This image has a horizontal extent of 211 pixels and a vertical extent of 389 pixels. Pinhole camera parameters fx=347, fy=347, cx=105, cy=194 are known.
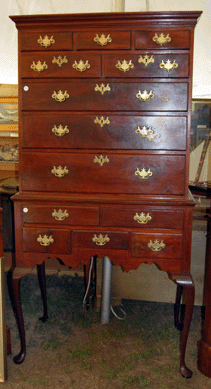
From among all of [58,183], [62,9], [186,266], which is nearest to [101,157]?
[58,183]

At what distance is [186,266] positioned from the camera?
6.79 feet

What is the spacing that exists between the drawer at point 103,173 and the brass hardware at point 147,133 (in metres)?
0.11

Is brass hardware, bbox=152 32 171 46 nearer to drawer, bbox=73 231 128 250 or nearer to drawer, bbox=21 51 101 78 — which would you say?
drawer, bbox=21 51 101 78

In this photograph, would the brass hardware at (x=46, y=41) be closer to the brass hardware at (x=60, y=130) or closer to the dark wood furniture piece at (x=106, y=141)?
the dark wood furniture piece at (x=106, y=141)

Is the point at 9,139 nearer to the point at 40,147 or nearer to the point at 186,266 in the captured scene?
the point at 40,147

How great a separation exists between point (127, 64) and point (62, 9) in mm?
1230

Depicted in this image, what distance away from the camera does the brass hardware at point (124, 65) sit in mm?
1954

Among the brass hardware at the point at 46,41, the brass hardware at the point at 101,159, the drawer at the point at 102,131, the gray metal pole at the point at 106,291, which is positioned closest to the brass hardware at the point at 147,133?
the drawer at the point at 102,131

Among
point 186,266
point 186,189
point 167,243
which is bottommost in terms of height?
point 186,266

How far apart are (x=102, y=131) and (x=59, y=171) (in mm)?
349

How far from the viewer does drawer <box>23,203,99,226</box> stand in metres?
2.08

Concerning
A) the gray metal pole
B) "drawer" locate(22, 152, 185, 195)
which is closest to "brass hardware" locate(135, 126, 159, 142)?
"drawer" locate(22, 152, 185, 195)

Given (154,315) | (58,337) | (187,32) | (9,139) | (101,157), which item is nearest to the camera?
(187,32)

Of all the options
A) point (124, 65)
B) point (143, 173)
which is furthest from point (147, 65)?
point (143, 173)
